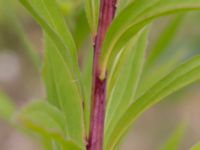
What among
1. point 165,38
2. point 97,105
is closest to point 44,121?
point 97,105

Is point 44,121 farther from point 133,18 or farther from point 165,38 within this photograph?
point 165,38

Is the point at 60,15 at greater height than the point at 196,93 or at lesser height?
greater

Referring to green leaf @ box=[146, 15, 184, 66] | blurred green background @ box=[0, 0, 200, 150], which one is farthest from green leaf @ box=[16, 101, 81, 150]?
blurred green background @ box=[0, 0, 200, 150]

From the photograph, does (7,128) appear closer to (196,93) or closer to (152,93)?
(196,93)

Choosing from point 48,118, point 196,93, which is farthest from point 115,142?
point 196,93

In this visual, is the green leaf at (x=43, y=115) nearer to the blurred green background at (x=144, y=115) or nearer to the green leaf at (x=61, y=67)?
the green leaf at (x=61, y=67)

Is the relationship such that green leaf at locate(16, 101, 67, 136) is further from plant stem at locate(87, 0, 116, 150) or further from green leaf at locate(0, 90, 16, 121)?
green leaf at locate(0, 90, 16, 121)
